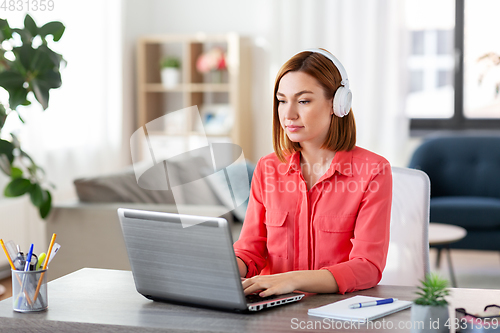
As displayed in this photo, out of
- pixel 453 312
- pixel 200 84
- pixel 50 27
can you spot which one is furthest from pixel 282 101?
pixel 200 84

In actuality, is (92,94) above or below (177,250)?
above

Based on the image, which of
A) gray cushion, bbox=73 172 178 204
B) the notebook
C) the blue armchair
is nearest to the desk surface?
the notebook

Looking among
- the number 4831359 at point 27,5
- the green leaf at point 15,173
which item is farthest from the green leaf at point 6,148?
the number 4831359 at point 27,5

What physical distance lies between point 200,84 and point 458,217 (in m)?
2.34

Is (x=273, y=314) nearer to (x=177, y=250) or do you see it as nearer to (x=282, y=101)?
(x=177, y=250)

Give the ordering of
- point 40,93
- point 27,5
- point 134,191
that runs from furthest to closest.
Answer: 1. point 27,5
2. point 134,191
3. point 40,93

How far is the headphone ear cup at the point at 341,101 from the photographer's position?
1.37m

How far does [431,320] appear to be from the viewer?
0.91 metres

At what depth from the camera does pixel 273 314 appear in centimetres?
106

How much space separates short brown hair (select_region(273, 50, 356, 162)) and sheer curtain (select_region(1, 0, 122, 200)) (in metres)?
2.55

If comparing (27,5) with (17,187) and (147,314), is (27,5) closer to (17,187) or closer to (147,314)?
(17,187)

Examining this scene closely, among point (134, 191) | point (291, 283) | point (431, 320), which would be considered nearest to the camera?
point (431, 320)

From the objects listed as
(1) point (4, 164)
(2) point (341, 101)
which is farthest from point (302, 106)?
(1) point (4, 164)

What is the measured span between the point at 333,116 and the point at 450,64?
371 centimetres
